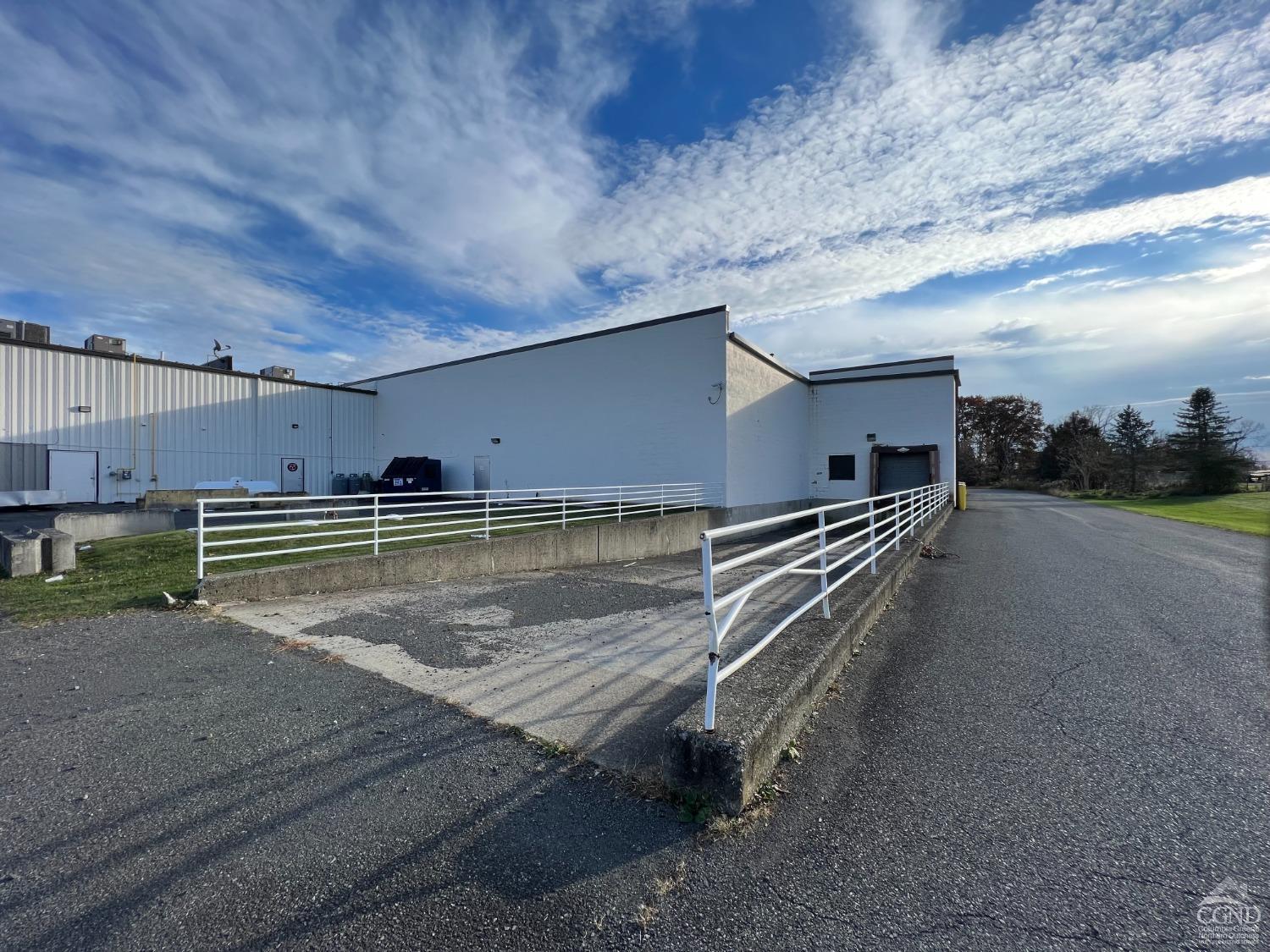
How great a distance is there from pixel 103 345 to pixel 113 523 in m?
12.5

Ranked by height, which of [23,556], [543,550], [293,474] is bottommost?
[543,550]

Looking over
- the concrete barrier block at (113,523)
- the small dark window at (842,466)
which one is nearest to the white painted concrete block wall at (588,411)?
the small dark window at (842,466)

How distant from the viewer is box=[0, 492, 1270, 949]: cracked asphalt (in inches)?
80.5

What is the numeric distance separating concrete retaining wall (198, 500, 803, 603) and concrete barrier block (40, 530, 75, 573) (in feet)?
12.7

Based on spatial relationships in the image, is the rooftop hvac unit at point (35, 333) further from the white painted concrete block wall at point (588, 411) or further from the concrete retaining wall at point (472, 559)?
the concrete retaining wall at point (472, 559)

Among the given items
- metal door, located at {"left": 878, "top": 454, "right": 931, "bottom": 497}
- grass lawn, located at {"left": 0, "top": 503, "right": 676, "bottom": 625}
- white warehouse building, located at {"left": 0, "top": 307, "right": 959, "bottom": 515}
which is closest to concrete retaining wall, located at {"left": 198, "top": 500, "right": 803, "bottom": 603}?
grass lawn, located at {"left": 0, "top": 503, "right": 676, "bottom": 625}

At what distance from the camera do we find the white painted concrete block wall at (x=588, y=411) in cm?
1853

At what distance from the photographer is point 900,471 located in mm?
26609

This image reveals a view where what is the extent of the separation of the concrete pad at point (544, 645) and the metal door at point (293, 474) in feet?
64.9

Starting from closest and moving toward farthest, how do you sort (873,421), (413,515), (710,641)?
1. (710,641)
2. (413,515)
3. (873,421)

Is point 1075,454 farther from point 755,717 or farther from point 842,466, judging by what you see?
point 755,717

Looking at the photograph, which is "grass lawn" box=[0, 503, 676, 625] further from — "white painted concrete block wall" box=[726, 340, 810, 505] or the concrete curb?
"white painted concrete block wall" box=[726, 340, 810, 505]

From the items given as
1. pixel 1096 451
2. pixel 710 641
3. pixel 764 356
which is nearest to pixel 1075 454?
pixel 1096 451

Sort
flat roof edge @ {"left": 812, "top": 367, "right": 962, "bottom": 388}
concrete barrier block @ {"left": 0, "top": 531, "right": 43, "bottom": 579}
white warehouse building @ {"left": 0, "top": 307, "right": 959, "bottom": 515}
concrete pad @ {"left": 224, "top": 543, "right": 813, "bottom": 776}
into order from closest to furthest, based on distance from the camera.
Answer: concrete pad @ {"left": 224, "top": 543, "right": 813, "bottom": 776}, concrete barrier block @ {"left": 0, "top": 531, "right": 43, "bottom": 579}, white warehouse building @ {"left": 0, "top": 307, "right": 959, "bottom": 515}, flat roof edge @ {"left": 812, "top": 367, "right": 962, "bottom": 388}
